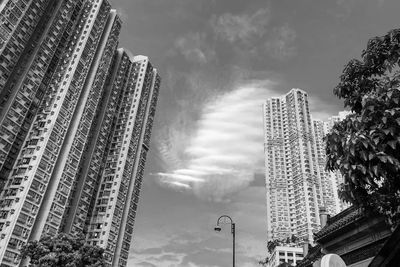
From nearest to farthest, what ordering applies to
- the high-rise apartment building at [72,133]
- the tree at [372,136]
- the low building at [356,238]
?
the tree at [372,136]
the low building at [356,238]
the high-rise apartment building at [72,133]

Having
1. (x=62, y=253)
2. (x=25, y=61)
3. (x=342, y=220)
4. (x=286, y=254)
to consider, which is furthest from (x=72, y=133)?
(x=286, y=254)

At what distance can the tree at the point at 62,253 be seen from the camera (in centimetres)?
3509

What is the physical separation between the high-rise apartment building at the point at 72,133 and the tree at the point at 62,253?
24103 millimetres

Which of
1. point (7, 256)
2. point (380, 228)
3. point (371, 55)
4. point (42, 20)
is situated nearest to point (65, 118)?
point (42, 20)

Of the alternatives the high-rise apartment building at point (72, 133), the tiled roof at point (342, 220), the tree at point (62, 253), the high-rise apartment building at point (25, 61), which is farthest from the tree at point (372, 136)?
the high-rise apartment building at point (25, 61)

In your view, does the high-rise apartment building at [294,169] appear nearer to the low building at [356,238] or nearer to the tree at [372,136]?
the low building at [356,238]

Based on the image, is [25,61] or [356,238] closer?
[356,238]

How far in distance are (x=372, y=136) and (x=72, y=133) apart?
244 ft

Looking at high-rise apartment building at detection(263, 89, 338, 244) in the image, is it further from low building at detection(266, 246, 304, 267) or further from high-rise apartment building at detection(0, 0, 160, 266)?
high-rise apartment building at detection(0, 0, 160, 266)

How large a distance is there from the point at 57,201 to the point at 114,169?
24.1 meters

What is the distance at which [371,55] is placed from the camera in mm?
7605

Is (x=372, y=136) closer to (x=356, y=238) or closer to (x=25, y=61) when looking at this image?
(x=356, y=238)

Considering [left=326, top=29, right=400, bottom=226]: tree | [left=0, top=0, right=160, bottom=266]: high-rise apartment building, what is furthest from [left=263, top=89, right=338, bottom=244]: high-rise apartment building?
[left=326, top=29, right=400, bottom=226]: tree

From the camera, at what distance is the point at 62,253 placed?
3553cm
